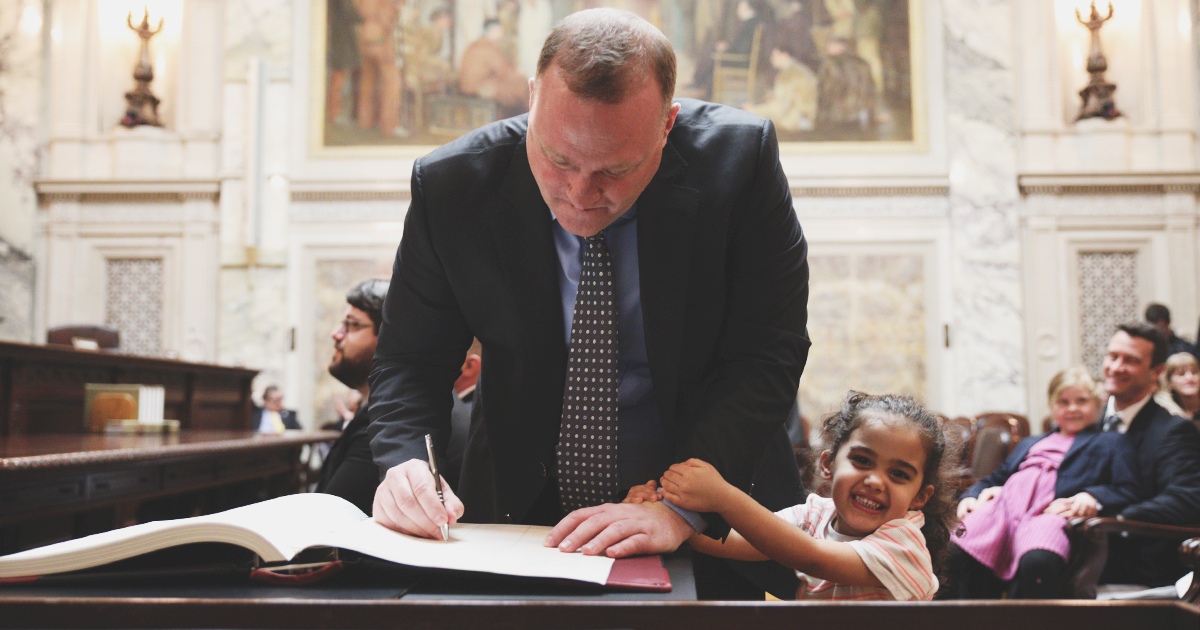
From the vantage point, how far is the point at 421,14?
10.4m

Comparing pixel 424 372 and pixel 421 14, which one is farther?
pixel 421 14

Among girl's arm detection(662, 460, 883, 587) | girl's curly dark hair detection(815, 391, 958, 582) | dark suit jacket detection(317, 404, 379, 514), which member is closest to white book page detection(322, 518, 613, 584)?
girl's arm detection(662, 460, 883, 587)

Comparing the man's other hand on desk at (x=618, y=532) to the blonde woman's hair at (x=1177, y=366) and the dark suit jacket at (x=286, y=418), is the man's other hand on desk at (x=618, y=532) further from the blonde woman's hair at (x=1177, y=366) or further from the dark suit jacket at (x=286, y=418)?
the dark suit jacket at (x=286, y=418)

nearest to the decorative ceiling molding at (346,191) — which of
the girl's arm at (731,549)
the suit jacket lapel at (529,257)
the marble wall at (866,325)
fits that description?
the marble wall at (866,325)

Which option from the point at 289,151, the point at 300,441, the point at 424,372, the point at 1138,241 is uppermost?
the point at 289,151

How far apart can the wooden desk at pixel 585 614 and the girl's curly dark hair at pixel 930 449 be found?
1207 millimetres

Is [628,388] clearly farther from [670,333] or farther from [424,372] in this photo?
[424,372]

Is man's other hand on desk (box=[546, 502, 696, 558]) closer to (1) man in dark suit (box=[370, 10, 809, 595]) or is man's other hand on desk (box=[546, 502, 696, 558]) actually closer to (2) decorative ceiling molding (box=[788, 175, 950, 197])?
(1) man in dark suit (box=[370, 10, 809, 595])

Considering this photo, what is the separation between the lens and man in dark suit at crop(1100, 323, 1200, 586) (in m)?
3.79

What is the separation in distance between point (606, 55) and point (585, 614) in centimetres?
79

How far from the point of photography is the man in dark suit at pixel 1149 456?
149 inches

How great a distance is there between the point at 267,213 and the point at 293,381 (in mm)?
1758

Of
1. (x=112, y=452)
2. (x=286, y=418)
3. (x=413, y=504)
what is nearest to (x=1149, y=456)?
(x=413, y=504)

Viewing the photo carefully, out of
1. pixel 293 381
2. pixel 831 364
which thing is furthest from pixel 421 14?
pixel 831 364
